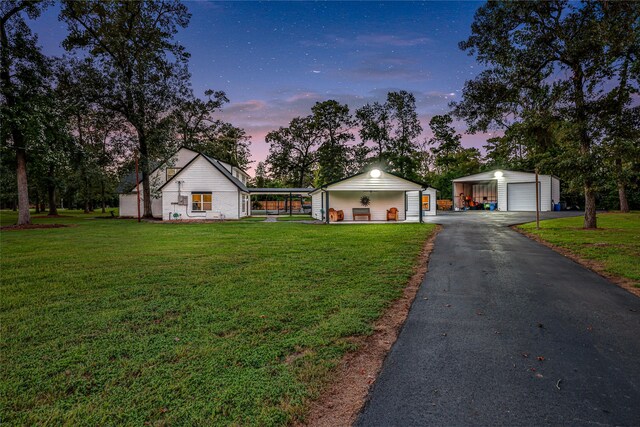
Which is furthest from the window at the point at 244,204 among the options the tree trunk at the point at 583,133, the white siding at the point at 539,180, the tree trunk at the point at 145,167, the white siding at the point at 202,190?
the white siding at the point at 539,180

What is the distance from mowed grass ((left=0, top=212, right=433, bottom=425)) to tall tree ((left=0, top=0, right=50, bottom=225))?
14.3 meters

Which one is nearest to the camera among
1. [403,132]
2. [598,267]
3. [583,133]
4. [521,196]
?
[598,267]

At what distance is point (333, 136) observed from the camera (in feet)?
156

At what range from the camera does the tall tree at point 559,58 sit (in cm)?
1309

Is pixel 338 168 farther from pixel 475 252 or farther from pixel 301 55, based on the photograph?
pixel 475 252

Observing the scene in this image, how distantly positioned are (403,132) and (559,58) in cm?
2770

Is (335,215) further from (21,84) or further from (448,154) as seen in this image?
(448,154)

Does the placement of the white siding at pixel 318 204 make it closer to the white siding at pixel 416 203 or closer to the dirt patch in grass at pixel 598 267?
the white siding at pixel 416 203

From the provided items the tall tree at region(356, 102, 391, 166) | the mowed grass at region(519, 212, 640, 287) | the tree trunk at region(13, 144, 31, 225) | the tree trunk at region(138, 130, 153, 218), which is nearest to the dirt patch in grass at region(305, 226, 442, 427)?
the mowed grass at region(519, 212, 640, 287)

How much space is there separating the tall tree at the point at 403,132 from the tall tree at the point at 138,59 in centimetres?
2546

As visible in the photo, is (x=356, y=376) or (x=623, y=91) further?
(x=623, y=91)

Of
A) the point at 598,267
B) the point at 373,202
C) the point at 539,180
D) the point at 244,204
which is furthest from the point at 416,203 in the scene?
the point at 598,267

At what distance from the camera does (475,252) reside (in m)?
9.01

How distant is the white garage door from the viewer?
103 ft
